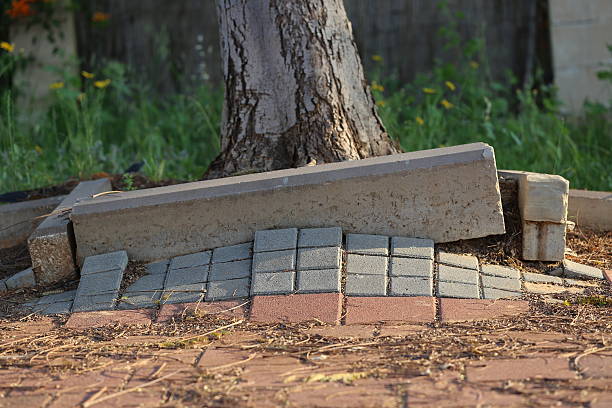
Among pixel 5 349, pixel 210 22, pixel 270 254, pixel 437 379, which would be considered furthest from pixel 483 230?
pixel 210 22

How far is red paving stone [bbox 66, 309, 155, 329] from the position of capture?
11.0 feet

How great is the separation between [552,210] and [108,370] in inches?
90.3

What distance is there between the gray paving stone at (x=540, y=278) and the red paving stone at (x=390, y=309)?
0.63m

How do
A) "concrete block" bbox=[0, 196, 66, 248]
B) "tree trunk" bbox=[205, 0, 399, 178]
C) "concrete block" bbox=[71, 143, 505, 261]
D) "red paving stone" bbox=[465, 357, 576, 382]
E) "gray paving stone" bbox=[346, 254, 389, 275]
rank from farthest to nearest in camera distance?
"concrete block" bbox=[0, 196, 66, 248] → "tree trunk" bbox=[205, 0, 399, 178] → "concrete block" bbox=[71, 143, 505, 261] → "gray paving stone" bbox=[346, 254, 389, 275] → "red paving stone" bbox=[465, 357, 576, 382]

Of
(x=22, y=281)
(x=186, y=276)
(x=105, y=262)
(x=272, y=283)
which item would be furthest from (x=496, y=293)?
(x=22, y=281)

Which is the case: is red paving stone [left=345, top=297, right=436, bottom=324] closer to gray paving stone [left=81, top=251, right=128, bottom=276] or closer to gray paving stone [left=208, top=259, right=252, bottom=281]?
gray paving stone [left=208, top=259, right=252, bottom=281]

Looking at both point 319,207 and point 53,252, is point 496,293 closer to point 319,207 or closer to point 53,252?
point 319,207

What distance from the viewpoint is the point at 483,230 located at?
3.88 m

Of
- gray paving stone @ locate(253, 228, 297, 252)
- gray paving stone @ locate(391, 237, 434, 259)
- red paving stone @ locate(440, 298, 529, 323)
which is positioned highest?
gray paving stone @ locate(253, 228, 297, 252)

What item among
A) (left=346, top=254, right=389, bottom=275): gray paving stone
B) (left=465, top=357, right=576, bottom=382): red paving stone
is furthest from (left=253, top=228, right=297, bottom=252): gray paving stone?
(left=465, top=357, right=576, bottom=382): red paving stone

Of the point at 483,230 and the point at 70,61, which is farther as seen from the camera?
the point at 70,61

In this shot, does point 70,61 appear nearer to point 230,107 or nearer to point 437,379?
point 230,107

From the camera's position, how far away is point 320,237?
3746mm

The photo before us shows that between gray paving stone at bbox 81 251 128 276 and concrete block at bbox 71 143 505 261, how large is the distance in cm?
5
